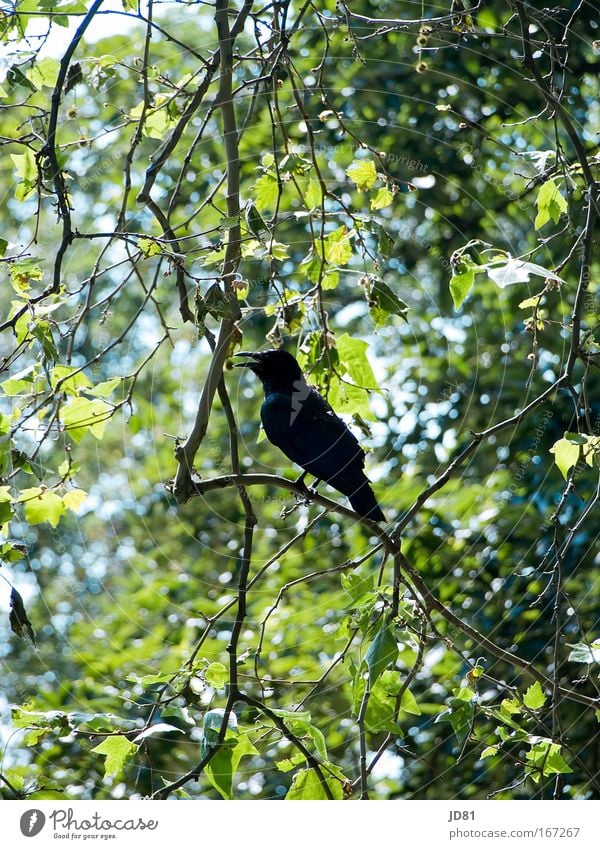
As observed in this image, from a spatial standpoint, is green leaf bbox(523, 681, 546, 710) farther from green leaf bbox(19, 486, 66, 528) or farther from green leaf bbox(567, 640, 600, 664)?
green leaf bbox(19, 486, 66, 528)

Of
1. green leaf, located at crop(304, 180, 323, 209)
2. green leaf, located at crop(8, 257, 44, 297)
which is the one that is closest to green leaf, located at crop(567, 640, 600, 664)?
green leaf, located at crop(304, 180, 323, 209)

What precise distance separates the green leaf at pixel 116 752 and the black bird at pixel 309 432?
3.98 feet

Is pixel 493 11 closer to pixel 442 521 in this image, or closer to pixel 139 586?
pixel 442 521

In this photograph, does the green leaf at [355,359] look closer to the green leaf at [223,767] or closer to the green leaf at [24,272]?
the green leaf at [24,272]

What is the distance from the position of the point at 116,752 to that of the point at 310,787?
1.67 ft

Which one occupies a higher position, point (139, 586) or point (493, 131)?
point (493, 131)

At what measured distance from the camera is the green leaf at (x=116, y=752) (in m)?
2.28

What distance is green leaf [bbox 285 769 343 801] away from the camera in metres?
2.38

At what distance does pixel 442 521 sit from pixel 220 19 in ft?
10.7

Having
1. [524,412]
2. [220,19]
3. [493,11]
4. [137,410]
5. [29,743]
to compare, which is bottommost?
[29,743]

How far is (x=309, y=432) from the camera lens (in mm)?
3602
